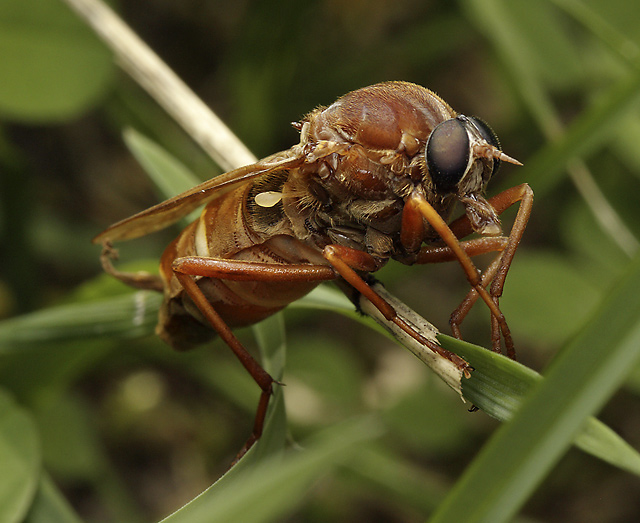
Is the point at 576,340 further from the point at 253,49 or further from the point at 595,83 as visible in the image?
the point at 253,49

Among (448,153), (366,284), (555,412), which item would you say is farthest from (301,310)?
(555,412)

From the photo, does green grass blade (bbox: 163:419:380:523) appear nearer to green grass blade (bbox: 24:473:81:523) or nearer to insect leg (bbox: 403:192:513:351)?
insect leg (bbox: 403:192:513:351)

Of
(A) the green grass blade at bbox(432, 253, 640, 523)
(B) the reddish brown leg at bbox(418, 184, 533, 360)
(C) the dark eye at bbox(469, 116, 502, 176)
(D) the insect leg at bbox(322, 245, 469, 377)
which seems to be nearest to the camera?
(A) the green grass blade at bbox(432, 253, 640, 523)

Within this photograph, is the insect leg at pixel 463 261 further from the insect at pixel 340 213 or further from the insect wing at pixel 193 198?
the insect wing at pixel 193 198

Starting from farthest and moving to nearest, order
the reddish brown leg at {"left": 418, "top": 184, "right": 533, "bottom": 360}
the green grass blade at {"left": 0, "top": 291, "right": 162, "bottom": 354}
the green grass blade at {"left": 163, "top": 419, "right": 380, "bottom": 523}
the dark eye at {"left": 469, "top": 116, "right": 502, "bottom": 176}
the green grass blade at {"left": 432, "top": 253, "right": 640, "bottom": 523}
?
the green grass blade at {"left": 0, "top": 291, "right": 162, "bottom": 354}, the dark eye at {"left": 469, "top": 116, "right": 502, "bottom": 176}, the reddish brown leg at {"left": 418, "top": 184, "right": 533, "bottom": 360}, the green grass blade at {"left": 432, "top": 253, "right": 640, "bottom": 523}, the green grass blade at {"left": 163, "top": 419, "right": 380, "bottom": 523}

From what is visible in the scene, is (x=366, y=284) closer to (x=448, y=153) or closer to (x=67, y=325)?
(x=448, y=153)

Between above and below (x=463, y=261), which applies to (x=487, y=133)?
above

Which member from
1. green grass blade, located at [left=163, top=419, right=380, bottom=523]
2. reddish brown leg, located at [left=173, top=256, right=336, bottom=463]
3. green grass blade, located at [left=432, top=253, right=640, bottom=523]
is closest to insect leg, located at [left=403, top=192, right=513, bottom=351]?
reddish brown leg, located at [left=173, top=256, right=336, bottom=463]

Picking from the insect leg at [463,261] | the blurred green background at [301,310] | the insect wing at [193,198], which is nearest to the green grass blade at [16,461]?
the blurred green background at [301,310]
